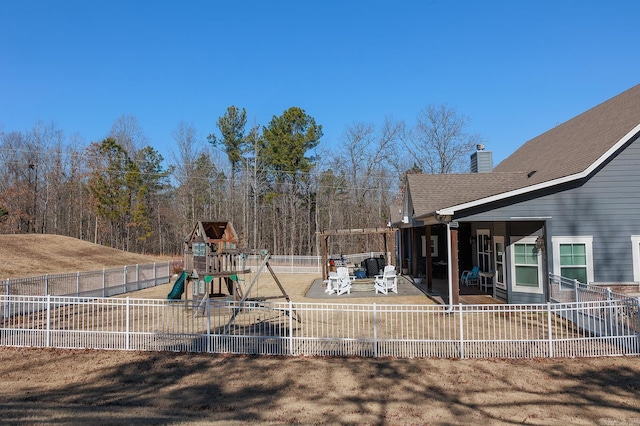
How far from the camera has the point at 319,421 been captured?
5309mm

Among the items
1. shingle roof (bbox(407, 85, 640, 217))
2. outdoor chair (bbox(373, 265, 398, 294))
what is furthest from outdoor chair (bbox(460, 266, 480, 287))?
shingle roof (bbox(407, 85, 640, 217))

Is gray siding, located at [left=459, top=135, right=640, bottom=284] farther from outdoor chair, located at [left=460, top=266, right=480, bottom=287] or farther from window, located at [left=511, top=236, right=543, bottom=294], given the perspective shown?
outdoor chair, located at [left=460, top=266, right=480, bottom=287]

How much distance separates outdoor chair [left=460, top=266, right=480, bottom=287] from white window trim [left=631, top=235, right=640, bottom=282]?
5.31m

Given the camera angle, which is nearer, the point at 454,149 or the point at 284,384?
the point at 284,384

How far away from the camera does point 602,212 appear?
12039mm

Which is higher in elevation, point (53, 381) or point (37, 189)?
point (37, 189)

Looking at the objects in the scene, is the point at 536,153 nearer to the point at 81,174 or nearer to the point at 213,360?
the point at 213,360

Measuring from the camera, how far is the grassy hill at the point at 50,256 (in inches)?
906

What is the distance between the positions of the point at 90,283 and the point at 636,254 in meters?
19.3

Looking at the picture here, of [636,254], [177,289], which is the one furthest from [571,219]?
[177,289]

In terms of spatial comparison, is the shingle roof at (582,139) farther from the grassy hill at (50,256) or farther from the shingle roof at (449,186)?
the grassy hill at (50,256)

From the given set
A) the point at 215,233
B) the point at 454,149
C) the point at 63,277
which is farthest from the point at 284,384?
the point at 454,149

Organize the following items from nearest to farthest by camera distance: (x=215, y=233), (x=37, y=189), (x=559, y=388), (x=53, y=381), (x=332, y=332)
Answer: (x=559, y=388), (x=53, y=381), (x=332, y=332), (x=215, y=233), (x=37, y=189)

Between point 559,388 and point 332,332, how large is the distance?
485 centimetres
